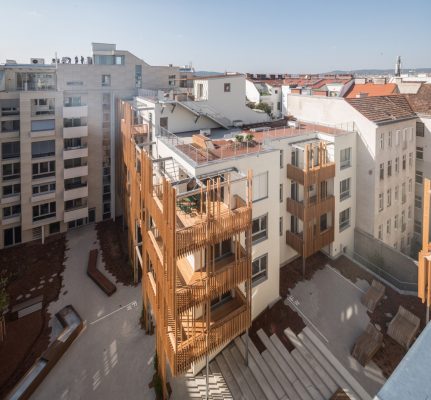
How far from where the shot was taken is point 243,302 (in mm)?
19172

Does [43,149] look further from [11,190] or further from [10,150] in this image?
[11,190]

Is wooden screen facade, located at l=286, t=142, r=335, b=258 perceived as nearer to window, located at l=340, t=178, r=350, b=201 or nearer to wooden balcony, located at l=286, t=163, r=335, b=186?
wooden balcony, located at l=286, t=163, r=335, b=186

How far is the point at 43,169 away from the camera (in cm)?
3816

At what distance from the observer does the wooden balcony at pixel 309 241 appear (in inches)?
1065

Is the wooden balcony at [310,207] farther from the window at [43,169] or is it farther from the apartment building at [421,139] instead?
A: the window at [43,169]

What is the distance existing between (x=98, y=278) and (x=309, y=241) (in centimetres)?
1814

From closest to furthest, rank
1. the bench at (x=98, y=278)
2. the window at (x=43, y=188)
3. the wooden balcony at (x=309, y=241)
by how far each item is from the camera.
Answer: the wooden balcony at (x=309, y=241) → the bench at (x=98, y=278) → the window at (x=43, y=188)

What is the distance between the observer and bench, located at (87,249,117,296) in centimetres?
2852

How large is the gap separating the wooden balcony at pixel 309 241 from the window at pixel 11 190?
28765 mm

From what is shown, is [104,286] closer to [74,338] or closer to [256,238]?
[74,338]

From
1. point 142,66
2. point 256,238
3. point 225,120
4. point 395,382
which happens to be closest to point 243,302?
point 256,238

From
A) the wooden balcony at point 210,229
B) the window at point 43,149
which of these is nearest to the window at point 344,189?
the wooden balcony at point 210,229

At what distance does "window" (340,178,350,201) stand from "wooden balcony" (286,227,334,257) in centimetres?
353

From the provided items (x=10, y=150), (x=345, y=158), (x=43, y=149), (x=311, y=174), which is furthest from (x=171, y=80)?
(x=311, y=174)
